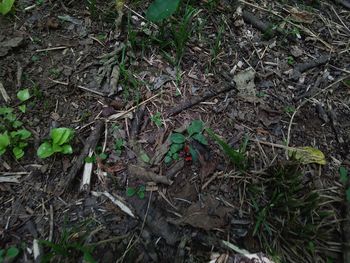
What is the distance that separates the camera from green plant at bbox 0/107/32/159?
1564 millimetres

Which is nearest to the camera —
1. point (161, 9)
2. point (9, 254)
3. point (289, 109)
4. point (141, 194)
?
point (9, 254)

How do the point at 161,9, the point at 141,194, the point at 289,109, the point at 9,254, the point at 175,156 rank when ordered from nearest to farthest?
the point at 9,254 → the point at 141,194 → the point at 175,156 → the point at 161,9 → the point at 289,109

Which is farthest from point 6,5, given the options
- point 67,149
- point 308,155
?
point 308,155

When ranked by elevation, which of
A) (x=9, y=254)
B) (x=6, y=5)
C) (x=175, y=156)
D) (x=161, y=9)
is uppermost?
(x=161, y=9)

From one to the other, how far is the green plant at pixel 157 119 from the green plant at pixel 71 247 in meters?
0.66

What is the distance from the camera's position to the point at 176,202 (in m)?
1.55

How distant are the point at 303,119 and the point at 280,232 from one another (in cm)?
75

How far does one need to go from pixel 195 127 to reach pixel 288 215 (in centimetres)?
67

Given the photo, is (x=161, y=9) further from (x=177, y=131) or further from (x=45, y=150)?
(x=45, y=150)

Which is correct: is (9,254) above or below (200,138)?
below

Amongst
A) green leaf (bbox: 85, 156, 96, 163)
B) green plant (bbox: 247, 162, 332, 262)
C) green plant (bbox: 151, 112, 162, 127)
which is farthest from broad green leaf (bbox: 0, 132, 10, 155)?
green plant (bbox: 247, 162, 332, 262)

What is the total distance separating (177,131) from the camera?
1736 millimetres

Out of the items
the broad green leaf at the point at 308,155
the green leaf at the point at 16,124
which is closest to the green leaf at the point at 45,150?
the green leaf at the point at 16,124

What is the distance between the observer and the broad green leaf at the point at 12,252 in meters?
1.38
